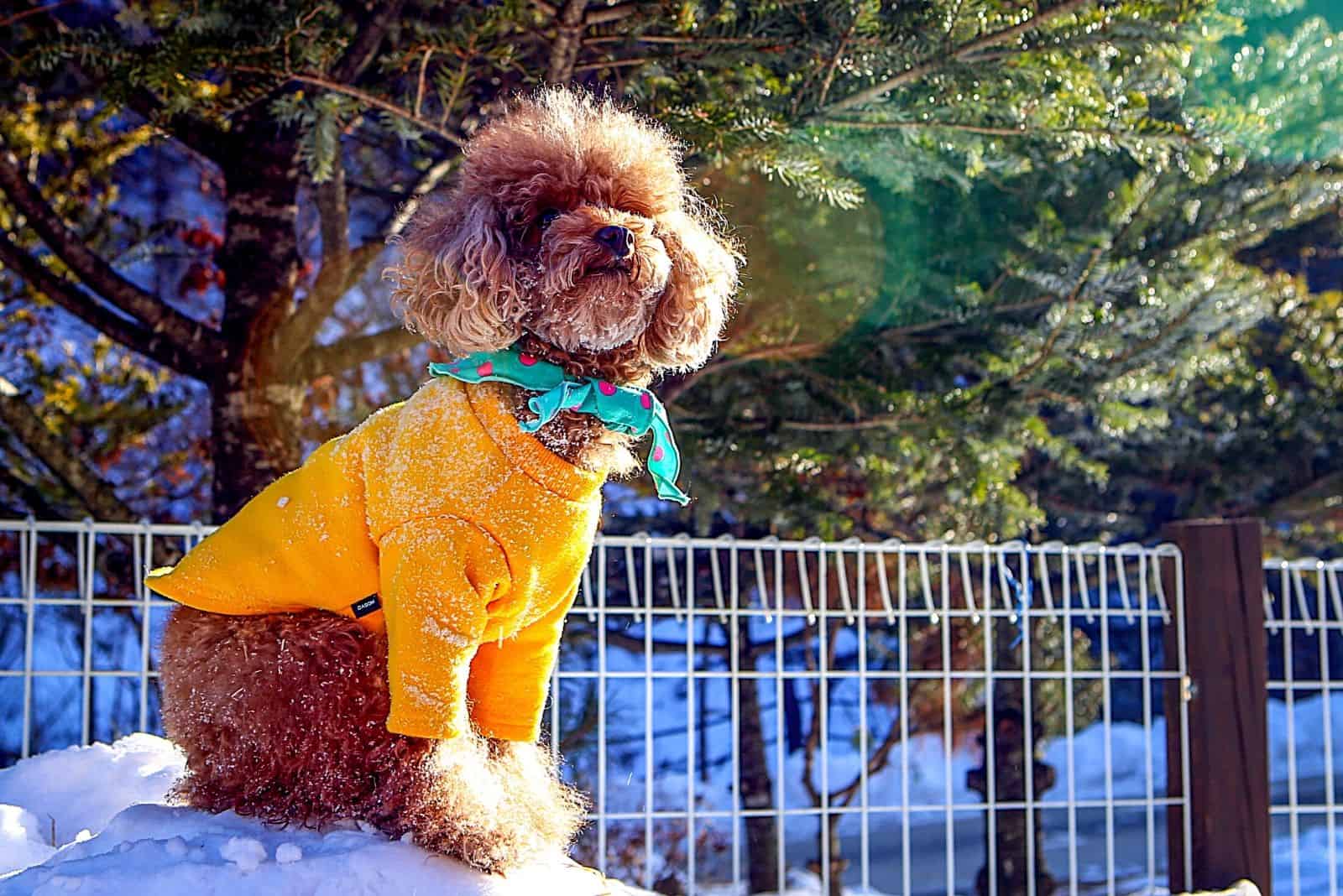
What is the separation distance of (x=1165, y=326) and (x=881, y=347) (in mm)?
893

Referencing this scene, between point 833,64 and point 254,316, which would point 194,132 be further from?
point 833,64

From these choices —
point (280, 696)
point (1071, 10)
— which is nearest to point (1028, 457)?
point (1071, 10)

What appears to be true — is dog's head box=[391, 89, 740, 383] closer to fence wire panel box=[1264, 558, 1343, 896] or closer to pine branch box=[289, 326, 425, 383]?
pine branch box=[289, 326, 425, 383]

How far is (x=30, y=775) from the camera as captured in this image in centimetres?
Answer: 218

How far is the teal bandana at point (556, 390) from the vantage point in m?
1.61

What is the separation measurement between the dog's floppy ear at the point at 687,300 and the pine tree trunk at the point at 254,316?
6.07ft

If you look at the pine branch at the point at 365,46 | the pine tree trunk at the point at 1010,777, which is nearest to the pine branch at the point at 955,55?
the pine branch at the point at 365,46

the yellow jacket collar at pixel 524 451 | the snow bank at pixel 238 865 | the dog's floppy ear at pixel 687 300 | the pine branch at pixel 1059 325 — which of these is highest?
the pine branch at pixel 1059 325

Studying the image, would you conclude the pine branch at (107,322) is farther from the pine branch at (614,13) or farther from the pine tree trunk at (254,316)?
the pine branch at (614,13)

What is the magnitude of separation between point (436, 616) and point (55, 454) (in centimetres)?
264

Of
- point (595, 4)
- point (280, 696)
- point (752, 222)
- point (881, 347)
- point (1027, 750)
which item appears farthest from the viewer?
point (752, 222)

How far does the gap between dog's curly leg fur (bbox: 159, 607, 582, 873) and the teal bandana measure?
44 cm

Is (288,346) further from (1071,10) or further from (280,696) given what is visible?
(1071,10)

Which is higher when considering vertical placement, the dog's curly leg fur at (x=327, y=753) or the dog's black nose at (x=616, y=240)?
the dog's black nose at (x=616, y=240)
